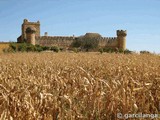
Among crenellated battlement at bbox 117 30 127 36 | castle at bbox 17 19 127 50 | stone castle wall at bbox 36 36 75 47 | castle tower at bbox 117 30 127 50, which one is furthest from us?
stone castle wall at bbox 36 36 75 47

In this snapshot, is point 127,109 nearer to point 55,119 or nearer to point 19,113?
point 55,119

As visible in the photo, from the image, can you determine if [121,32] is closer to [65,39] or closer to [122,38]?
[122,38]

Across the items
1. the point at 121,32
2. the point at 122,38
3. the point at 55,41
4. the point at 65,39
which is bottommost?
the point at 55,41

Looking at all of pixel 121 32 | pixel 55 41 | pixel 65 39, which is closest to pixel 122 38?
pixel 121 32

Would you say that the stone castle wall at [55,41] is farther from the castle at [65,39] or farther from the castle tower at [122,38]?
the castle tower at [122,38]

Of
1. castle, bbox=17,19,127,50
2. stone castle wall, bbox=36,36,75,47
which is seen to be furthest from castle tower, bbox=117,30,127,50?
stone castle wall, bbox=36,36,75,47

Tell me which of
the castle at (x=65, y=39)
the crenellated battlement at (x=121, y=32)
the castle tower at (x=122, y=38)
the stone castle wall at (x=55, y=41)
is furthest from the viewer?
the stone castle wall at (x=55, y=41)

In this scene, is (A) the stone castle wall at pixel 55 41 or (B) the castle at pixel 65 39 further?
(A) the stone castle wall at pixel 55 41

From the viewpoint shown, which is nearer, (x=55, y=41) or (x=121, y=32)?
(x=121, y=32)

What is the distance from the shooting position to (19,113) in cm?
225

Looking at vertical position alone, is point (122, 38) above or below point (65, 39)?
below

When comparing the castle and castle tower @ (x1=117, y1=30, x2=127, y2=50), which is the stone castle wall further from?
castle tower @ (x1=117, y1=30, x2=127, y2=50)

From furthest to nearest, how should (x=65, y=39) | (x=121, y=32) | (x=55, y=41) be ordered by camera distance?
(x=65, y=39) < (x=55, y=41) < (x=121, y=32)

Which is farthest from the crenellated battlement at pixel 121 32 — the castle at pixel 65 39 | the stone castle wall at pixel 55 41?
the stone castle wall at pixel 55 41
